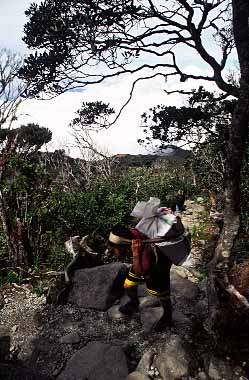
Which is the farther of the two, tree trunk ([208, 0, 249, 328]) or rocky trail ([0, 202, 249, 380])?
rocky trail ([0, 202, 249, 380])

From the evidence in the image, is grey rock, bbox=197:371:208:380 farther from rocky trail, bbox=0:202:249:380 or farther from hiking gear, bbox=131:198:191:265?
hiking gear, bbox=131:198:191:265

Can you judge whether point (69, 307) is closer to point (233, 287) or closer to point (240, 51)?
point (233, 287)

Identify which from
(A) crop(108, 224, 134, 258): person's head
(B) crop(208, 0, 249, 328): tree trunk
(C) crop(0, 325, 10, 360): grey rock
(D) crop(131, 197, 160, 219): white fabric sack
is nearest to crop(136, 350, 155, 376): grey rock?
(B) crop(208, 0, 249, 328): tree trunk

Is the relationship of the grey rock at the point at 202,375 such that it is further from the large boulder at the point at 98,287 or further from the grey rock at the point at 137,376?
the large boulder at the point at 98,287

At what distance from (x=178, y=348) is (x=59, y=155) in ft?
54.2

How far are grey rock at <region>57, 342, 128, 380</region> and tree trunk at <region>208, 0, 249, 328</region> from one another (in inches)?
39.9

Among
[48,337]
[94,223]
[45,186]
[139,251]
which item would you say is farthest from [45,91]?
[94,223]

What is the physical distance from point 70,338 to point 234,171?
2.64 metres

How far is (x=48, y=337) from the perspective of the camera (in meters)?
4.09

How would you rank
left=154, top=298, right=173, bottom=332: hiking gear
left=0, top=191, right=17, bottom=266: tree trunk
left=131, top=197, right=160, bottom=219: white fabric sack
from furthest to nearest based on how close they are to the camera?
left=0, top=191, right=17, bottom=266: tree trunk → left=154, top=298, right=173, bottom=332: hiking gear → left=131, top=197, right=160, bottom=219: white fabric sack

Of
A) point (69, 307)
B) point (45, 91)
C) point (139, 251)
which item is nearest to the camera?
point (139, 251)

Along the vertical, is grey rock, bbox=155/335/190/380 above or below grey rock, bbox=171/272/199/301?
below

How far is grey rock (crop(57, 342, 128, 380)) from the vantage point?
3.35 m

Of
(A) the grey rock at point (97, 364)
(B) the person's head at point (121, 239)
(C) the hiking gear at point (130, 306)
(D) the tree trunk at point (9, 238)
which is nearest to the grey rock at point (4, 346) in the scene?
(A) the grey rock at point (97, 364)
